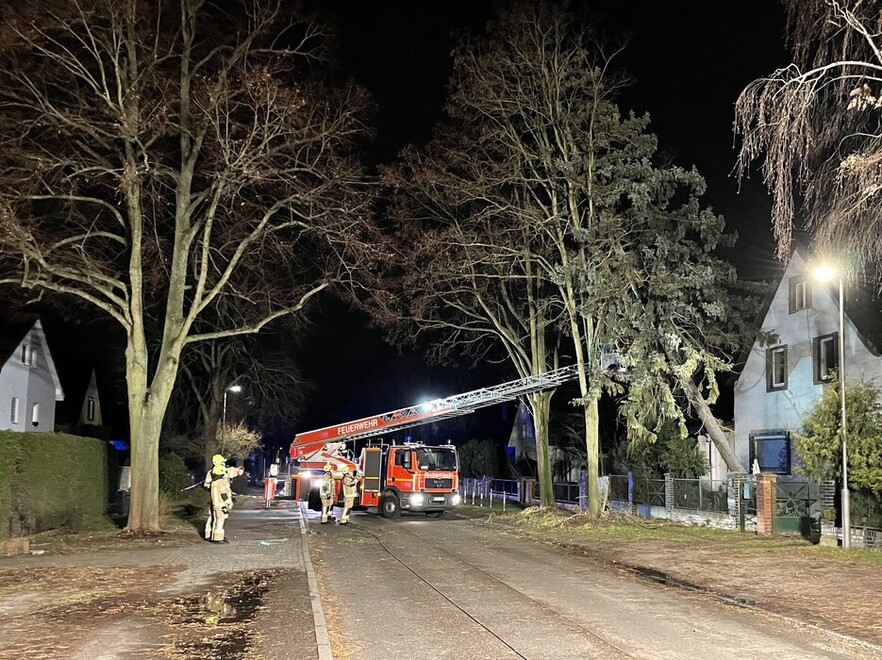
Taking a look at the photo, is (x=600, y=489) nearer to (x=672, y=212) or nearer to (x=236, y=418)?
(x=672, y=212)

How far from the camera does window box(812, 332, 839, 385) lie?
25.6 m

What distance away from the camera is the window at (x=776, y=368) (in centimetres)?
2809

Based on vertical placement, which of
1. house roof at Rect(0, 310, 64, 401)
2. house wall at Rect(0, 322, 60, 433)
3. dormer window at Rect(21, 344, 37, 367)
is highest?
house roof at Rect(0, 310, 64, 401)

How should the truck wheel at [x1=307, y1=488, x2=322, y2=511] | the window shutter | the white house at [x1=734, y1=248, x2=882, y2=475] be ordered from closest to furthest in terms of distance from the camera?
the white house at [x1=734, y1=248, x2=882, y2=475] → the window shutter → the truck wheel at [x1=307, y1=488, x2=322, y2=511]

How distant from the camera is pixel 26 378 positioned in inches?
1491

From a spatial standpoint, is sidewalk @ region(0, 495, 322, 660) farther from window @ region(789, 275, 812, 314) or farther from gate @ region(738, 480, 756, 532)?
window @ region(789, 275, 812, 314)

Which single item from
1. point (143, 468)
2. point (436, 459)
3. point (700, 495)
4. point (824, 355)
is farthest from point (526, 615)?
point (824, 355)

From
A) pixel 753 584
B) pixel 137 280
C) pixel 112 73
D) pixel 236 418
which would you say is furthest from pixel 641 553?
pixel 236 418

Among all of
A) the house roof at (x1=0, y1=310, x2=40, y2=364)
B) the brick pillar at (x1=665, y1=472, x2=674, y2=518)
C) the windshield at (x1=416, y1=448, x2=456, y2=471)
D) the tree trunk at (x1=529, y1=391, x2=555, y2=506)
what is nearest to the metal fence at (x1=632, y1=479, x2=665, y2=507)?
the brick pillar at (x1=665, y1=472, x2=674, y2=518)

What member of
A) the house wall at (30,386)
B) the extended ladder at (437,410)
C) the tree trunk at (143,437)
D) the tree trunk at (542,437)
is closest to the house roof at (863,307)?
the extended ladder at (437,410)

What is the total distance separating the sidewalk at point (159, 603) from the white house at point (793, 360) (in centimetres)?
1733

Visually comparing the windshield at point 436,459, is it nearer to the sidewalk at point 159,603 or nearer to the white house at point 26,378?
the sidewalk at point 159,603

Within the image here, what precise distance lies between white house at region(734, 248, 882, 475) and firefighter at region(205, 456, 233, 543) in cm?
1674

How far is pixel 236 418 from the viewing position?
59125mm
